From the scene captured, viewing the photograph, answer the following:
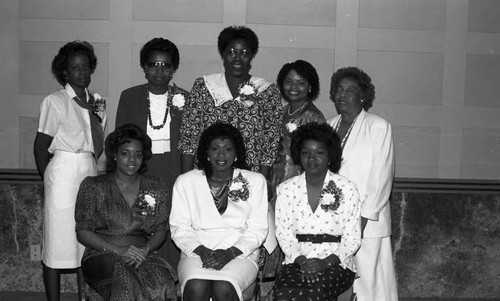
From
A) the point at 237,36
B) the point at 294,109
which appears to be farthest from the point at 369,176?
the point at 237,36

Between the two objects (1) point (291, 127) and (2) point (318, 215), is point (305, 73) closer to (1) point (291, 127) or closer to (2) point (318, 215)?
(1) point (291, 127)

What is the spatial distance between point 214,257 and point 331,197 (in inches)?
32.9

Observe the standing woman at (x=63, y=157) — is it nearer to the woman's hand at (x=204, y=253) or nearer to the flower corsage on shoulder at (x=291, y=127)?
the woman's hand at (x=204, y=253)

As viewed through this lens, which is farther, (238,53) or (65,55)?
(65,55)

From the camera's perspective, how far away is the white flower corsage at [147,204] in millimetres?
4703

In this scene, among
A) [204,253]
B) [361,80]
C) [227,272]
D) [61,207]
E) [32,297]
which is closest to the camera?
[227,272]

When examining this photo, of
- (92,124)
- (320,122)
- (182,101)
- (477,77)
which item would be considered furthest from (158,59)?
(477,77)

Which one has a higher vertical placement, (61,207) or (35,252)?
(61,207)

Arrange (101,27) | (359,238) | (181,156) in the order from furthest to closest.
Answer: (101,27), (181,156), (359,238)

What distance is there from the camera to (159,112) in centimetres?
527

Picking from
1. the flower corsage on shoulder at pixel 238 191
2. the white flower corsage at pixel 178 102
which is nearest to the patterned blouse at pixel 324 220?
the flower corsage on shoulder at pixel 238 191

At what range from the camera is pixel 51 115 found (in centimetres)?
516

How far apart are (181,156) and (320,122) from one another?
1033 millimetres

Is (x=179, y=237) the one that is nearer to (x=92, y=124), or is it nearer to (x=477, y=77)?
(x=92, y=124)
